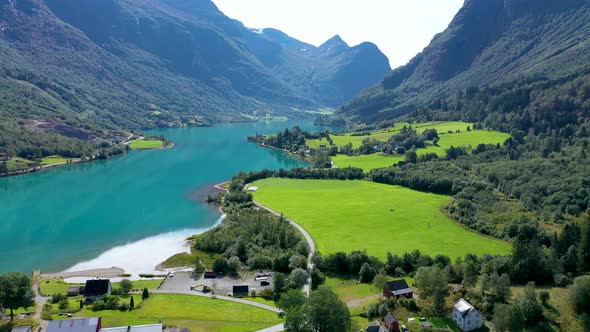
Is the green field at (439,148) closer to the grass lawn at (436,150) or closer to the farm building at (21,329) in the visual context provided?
the grass lawn at (436,150)

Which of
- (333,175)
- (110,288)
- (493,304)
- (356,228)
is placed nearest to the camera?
(493,304)

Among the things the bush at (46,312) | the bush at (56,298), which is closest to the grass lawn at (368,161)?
the bush at (56,298)

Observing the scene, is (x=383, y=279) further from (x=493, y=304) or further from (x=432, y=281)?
(x=493, y=304)

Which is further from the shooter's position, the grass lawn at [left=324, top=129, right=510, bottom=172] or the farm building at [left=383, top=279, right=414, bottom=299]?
the grass lawn at [left=324, top=129, right=510, bottom=172]

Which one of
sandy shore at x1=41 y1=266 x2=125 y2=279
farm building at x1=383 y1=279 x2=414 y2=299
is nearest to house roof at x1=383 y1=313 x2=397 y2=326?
farm building at x1=383 y1=279 x2=414 y2=299

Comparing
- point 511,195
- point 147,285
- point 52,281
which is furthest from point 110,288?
point 511,195

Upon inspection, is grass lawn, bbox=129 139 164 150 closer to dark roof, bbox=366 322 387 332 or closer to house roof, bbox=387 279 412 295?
house roof, bbox=387 279 412 295

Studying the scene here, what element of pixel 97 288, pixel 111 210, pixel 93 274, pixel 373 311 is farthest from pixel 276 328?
pixel 111 210
